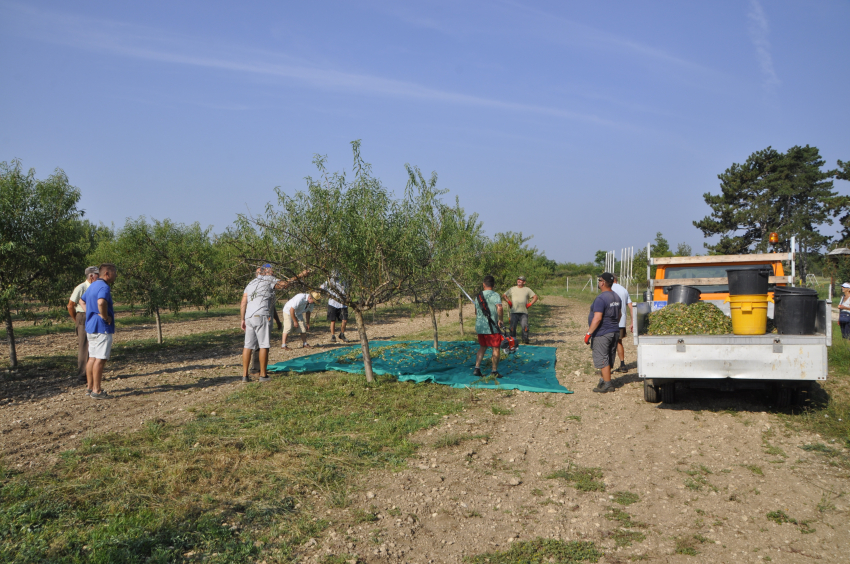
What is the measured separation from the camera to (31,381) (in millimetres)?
→ 9516

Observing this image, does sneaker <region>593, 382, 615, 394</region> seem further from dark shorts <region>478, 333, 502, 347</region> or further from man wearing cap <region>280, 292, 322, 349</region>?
man wearing cap <region>280, 292, 322, 349</region>

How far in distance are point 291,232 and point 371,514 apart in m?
4.74

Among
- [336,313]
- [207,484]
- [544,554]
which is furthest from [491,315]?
[336,313]

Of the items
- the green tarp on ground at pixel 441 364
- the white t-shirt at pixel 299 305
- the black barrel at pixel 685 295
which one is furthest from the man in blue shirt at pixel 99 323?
the black barrel at pixel 685 295

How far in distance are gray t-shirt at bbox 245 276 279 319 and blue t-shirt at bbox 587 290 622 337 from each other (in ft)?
15.9

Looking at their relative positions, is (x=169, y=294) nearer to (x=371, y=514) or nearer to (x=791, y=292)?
(x=371, y=514)

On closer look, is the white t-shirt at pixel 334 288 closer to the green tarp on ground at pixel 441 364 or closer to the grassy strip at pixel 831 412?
the green tarp on ground at pixel 441 364

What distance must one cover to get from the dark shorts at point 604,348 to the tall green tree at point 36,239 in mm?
9594

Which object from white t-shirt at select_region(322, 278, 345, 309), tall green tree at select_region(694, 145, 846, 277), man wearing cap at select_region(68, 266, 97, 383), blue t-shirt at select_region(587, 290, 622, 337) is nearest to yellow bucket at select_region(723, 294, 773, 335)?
blue t-shirt at select_region(587, 290, 622, 337)

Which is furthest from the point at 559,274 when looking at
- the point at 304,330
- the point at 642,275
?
the point at 304,330

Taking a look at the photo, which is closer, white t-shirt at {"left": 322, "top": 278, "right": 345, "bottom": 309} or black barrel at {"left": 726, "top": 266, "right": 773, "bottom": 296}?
black barrel at {"left": 726, "top": 266, "right": 773, "bottom": 296}

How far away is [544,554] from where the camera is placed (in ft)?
12.0

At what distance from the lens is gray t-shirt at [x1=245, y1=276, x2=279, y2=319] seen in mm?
8633

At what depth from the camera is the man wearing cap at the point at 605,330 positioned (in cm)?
830
